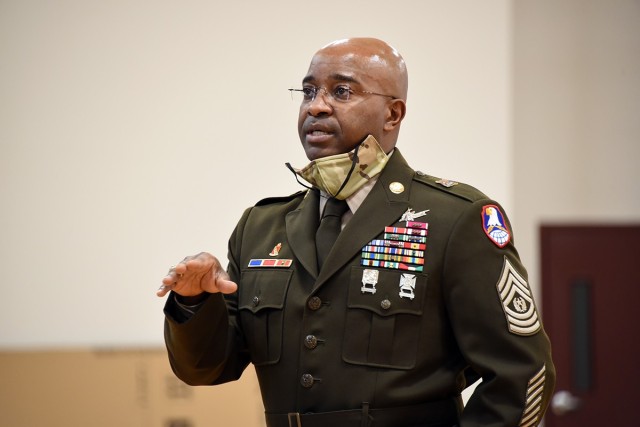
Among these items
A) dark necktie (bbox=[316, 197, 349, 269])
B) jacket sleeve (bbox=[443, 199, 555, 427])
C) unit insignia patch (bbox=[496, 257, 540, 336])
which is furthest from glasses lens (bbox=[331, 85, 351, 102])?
unit insignia patch (bbox=[496, 257, 540, 336])

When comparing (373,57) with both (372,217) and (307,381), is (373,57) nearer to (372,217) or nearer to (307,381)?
(372,217)

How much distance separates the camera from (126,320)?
3.46 meters

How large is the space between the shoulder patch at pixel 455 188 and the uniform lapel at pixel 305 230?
24cm

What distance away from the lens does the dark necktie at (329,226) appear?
1.72 m

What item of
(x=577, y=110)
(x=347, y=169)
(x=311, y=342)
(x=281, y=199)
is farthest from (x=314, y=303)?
(x=577, y=110)

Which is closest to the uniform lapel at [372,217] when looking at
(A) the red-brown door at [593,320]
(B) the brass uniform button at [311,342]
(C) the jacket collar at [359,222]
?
(C) the jacket collar at [359,222]

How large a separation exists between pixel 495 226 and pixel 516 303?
0.53 feet

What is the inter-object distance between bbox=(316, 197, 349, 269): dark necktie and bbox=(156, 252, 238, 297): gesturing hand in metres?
0.23

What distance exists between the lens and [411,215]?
1.70 m

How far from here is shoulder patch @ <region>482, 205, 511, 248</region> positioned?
1.62 meters

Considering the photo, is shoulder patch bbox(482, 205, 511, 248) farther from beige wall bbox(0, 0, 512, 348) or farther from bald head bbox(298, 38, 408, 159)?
beige wall bbox(0, 0, 512, 348)

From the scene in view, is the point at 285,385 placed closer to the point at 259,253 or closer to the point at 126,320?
the point at 259,253

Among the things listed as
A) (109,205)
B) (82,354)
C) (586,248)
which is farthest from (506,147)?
(82,354)

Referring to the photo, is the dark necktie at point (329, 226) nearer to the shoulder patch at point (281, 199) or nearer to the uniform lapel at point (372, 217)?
the uniform lapel at point (372, 217)
